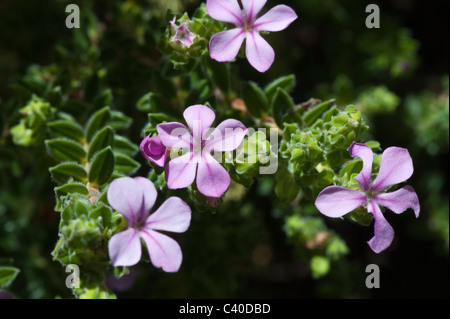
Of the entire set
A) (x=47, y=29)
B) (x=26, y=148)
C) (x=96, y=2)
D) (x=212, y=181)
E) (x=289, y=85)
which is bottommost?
(x=212, y=181)

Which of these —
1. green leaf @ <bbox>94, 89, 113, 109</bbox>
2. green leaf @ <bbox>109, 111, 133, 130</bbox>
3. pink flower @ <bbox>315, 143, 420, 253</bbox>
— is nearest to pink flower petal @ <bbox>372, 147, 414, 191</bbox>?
pink flower @ <bbox>315, 143, 420, 253</bbox>

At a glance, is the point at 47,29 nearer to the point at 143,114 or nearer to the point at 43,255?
the point at 143,114

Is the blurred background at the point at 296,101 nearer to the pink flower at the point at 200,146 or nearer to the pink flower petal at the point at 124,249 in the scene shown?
the pink flower at the point at 200,146

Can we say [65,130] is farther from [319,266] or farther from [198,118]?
[319,266]

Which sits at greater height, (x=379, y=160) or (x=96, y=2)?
(x=96, y=2)

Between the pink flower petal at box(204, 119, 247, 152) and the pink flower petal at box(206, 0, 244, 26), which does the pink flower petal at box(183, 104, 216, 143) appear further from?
the pink flower petal at box(206, 0, 244, 26)
